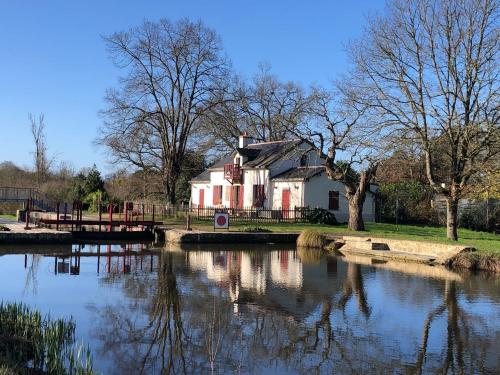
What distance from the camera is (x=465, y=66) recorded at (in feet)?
80.9

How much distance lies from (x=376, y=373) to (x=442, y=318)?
4.29 m

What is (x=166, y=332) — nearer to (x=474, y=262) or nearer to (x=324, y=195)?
(x=474, y=262)

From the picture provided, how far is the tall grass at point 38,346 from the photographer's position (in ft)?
21.7

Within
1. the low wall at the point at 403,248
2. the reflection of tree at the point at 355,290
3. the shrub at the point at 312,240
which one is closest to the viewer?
the reflection of tree at the point at 355,290

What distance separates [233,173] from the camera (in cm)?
4319

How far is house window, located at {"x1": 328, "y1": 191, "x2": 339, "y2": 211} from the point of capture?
39.3 meters

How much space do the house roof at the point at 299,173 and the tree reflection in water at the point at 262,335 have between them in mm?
24320

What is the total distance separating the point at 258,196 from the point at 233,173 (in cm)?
291

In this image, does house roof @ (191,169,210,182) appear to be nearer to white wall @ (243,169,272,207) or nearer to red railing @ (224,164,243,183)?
red railing @ (224,164,243,183)

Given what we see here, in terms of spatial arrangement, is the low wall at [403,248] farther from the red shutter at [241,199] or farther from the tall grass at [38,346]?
the red shutter at [241,199]

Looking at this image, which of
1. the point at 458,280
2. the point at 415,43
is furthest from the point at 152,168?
the point at 458,280

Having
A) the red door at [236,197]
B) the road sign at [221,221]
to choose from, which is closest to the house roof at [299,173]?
the red door at [236,197]

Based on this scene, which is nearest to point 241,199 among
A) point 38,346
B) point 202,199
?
point 202,199

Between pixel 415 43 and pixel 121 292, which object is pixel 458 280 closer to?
pixel 121 292
